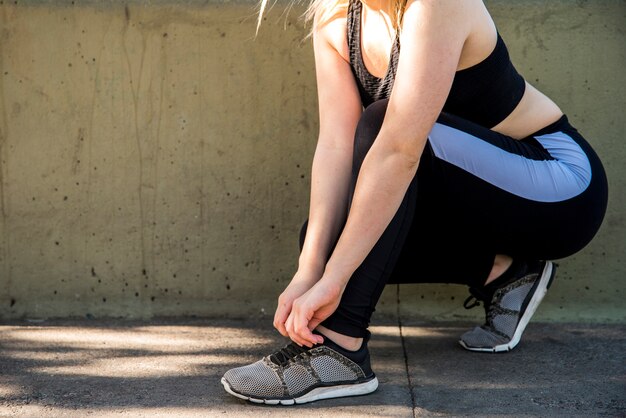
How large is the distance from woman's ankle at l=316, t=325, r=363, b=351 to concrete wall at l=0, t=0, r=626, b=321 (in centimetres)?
84

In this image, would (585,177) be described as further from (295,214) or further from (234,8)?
Answer: (234,8)

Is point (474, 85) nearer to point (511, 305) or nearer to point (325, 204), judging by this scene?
point (325, 204)

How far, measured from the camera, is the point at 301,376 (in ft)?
8.18

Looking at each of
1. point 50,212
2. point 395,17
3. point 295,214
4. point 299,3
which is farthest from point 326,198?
point 50,212

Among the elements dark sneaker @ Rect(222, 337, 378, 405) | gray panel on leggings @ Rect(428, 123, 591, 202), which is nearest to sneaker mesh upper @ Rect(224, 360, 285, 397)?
dark sneaker @ Rect(222, 337, 378, 405)

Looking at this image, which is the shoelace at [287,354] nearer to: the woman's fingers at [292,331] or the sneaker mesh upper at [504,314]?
the woman's fingers at [292,331]

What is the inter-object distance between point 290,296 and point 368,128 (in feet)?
1.61

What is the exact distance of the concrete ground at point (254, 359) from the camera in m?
2.46

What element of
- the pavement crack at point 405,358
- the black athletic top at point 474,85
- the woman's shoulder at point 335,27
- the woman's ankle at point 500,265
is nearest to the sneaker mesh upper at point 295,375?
the pavement crack at point 405,358

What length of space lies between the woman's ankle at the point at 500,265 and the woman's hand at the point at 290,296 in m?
0.66

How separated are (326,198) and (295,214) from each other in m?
0.74

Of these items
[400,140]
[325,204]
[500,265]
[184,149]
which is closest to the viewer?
[400,140]

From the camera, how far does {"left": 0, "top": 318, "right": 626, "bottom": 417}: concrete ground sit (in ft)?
8.06

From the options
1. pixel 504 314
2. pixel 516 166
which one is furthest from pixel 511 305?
pixel 516 166
